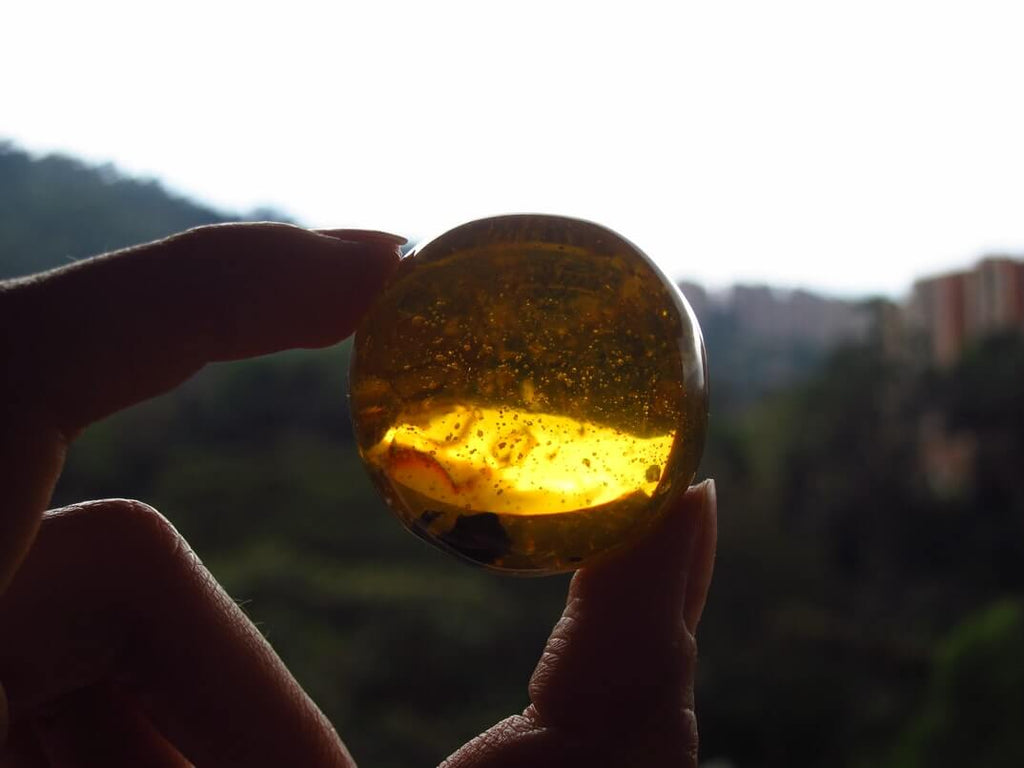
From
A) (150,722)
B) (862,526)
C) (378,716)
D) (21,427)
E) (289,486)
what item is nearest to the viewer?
(21,427)

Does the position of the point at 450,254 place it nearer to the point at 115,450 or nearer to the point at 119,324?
the point at 119,324

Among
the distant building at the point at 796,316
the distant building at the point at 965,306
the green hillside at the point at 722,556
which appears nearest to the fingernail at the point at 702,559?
the green hillside at the point at 722,556

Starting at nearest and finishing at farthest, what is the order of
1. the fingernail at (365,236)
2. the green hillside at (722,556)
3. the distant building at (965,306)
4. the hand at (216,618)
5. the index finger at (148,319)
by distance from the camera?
the index finger at (148,319) → the hand at (216,618) → the fingernail at (365,236) → the green hillside at (722,556) → the distant building at (965,306)

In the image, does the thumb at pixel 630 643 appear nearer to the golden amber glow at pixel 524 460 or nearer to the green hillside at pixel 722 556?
the golden amber glow at pixel 524 460

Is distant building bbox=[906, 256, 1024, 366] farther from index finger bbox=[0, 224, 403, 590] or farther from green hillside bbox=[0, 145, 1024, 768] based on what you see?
index finger bbox=[0, 224, 403, 590]

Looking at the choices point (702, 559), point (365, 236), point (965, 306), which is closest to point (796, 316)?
point (965, 306)

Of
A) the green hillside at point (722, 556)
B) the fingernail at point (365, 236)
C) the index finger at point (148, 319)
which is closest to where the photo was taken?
the index finger at point (148, 319)

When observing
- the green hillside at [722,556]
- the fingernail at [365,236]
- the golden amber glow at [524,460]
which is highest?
the fingernail at [365,236]

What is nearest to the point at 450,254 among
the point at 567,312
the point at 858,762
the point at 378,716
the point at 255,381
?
the point at 567,312

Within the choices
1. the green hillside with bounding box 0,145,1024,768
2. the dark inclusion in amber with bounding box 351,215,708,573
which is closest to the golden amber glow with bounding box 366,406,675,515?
the dark inclusion in amber with bounding box 351,215,708,573
